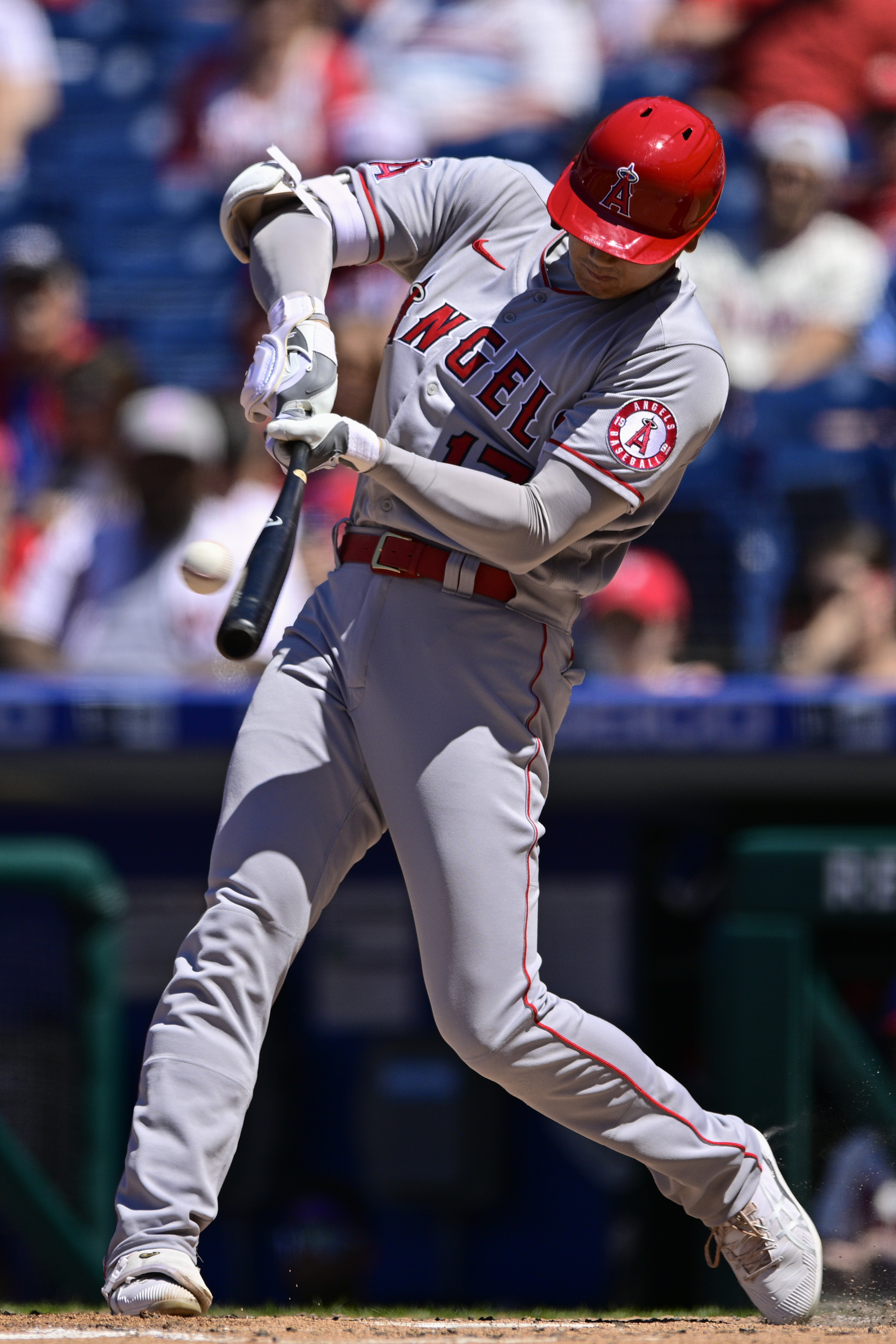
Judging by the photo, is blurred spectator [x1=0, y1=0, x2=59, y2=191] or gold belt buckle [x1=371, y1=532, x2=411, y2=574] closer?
gold belt buckle [x1=371, y1=532, x2=411, y2=574]

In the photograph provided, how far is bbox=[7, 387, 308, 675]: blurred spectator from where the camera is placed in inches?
189

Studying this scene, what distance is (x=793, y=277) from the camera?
19.0 ft

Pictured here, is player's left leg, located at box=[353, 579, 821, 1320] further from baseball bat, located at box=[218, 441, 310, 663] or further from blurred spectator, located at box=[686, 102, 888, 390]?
blurred spectator, located at box=[686, 102, 888, 390]

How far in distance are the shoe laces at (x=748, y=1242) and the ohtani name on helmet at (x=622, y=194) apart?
1.52 m

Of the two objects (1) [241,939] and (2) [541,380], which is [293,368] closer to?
(2) [541,380]

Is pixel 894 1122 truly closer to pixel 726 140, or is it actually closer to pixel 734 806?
pixel 734 806

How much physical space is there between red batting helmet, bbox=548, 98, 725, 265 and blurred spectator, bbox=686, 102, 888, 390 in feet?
10.5

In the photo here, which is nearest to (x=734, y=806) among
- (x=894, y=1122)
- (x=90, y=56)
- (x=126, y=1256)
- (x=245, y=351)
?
(x=894, y=1122)

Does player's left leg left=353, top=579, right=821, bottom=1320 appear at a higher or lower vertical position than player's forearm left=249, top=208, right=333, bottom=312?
lower

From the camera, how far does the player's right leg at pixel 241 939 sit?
2.25 metres

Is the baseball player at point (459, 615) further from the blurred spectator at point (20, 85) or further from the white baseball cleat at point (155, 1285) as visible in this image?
the blurred spectator at point (20, 85)

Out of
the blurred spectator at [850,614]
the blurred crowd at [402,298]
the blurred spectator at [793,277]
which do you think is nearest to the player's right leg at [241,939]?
the blurred crowd at [402,298]

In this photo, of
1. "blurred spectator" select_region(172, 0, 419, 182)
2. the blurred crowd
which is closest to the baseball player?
the blurred crowd

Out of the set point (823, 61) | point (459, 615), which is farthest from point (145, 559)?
point (823, 61)
